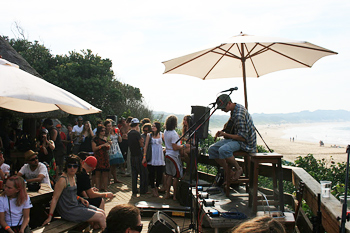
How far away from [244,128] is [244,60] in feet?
5.57

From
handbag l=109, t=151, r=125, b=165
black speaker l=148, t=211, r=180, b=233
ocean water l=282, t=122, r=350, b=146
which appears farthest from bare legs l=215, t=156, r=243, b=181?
ocean water l=282, t=122, r=350, b=146

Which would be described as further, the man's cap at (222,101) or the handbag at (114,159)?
the handbag at (114,159)

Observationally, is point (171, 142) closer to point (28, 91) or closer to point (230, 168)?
point (230, 168)

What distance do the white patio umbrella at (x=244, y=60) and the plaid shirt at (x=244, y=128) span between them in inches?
45.6

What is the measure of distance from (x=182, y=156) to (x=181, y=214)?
162 centimetres

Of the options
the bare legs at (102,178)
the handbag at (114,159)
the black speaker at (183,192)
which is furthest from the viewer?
the handbag at (114,159)

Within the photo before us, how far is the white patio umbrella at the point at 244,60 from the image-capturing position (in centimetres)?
552

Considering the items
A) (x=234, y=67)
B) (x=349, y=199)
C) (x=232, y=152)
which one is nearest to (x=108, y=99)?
(x=234, y=67)

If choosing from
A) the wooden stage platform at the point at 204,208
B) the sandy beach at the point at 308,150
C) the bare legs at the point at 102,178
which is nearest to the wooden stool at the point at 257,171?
the wooden stage platform at the point at 204,208

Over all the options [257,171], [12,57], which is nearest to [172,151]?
[257,171]

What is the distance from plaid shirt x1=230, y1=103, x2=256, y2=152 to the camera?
5031 millimetres

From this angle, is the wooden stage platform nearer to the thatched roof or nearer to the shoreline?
the thatched roof

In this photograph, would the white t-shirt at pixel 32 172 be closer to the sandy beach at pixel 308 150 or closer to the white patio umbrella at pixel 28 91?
the white patio umbrella at pixel 28 91

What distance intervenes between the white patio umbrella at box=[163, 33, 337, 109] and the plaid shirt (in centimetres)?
116
